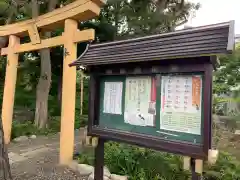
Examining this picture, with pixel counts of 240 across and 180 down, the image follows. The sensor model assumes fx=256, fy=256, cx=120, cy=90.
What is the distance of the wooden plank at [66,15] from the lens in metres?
5.21

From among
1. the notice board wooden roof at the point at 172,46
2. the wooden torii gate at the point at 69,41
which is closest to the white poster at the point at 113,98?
the notice board wooden roof at the point at 172,46

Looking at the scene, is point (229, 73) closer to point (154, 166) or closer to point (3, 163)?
point (154, 166)

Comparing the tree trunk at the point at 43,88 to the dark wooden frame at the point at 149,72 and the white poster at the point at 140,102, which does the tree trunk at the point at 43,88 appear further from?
the white poster at the point at 140,102

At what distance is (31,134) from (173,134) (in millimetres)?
7057

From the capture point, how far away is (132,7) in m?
10.7

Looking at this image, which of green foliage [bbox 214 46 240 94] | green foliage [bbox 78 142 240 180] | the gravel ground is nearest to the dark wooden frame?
green foliage [bbox 78 142 240 180]

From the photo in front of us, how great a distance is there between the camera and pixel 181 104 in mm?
2730

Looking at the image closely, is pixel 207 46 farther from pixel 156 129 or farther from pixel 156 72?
pixel 156 129

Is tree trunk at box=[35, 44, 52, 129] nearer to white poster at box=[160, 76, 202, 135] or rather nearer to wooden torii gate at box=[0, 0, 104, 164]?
wooden torii gate at box=[0, 0, 104, 164]

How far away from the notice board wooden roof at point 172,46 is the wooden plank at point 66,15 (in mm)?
1942

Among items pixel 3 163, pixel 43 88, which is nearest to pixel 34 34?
pixel 43 88

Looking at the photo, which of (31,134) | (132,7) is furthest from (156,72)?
(132,7)

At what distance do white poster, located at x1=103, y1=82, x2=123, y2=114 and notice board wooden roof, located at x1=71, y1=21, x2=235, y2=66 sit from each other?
1.13ft

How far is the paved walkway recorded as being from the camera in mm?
4656
